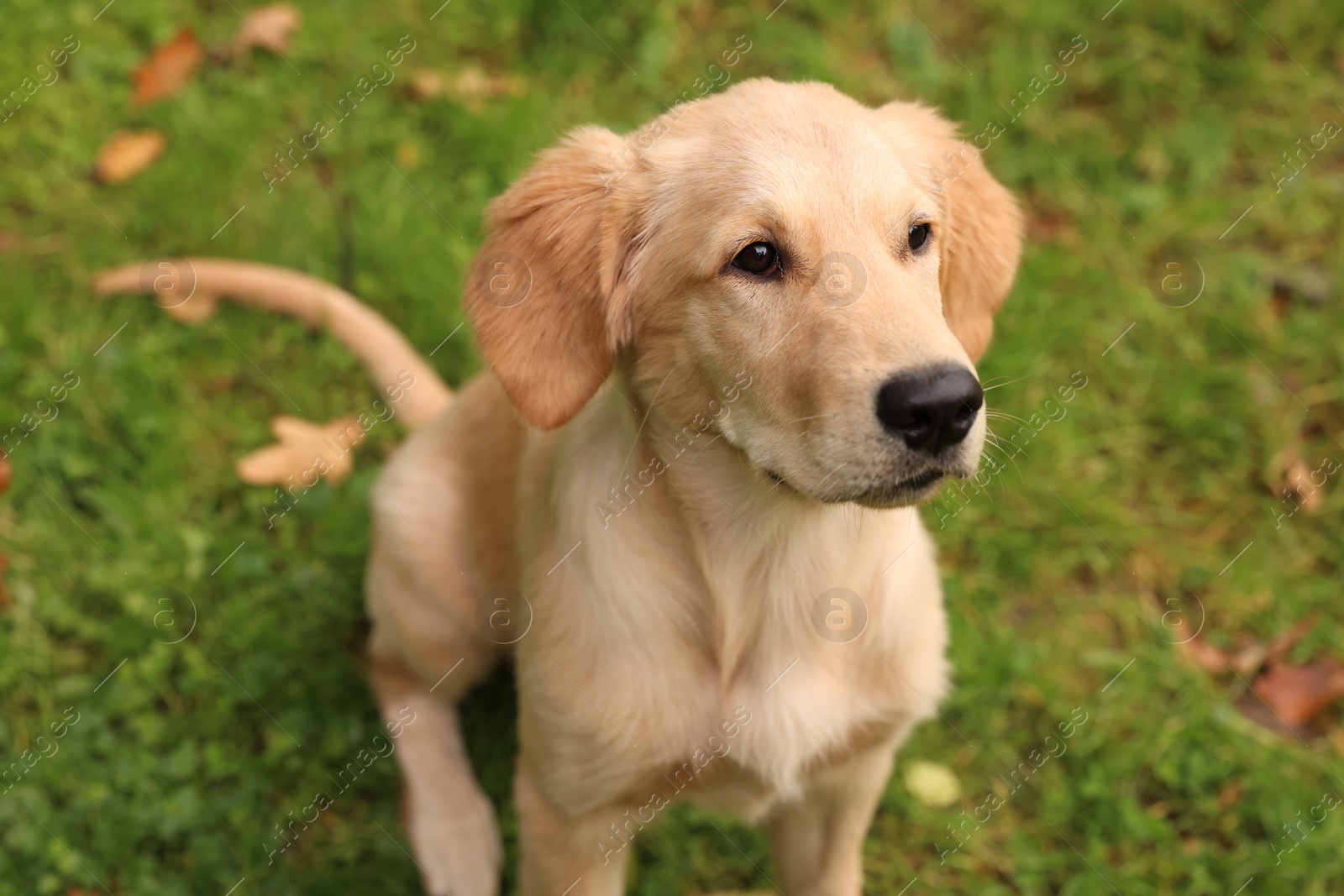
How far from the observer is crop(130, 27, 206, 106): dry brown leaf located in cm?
445

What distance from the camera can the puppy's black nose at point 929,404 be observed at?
184cm

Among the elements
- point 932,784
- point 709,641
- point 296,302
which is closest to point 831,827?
point 932,784

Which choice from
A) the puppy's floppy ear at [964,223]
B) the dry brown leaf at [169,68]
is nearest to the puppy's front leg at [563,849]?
the puppy's floppy ear at [964,223]

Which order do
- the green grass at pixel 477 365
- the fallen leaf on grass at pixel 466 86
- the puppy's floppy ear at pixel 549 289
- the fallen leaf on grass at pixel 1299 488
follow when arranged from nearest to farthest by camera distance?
the puppy's floppy ear at pixel 549 289 → the green grass at pixel 477 365 → the fallen leaf on grass at pixel 1299 488 → the fallen leaf on grass at pixel 466 86

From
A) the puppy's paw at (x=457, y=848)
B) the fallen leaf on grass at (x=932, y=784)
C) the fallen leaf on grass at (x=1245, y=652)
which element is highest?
the puppy's paw at (x=457, y=848)

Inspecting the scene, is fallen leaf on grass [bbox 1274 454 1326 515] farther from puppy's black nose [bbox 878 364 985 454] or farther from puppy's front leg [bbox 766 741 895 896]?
puppy's black nose [bbox 878 364 985 454]

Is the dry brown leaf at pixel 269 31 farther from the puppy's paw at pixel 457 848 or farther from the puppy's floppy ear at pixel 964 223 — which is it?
the puppy's paw at pixel 457 848

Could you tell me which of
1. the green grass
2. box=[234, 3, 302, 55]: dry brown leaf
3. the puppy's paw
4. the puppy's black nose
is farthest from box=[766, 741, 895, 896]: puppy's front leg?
box=[234, 3, 302, 55]: dry brown leaf

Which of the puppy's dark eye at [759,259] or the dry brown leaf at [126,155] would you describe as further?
the dry brown leaf at [126,155]

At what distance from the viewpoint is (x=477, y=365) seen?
398cm

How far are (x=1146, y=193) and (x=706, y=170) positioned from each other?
9.33ft

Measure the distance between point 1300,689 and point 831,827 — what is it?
1678 millimetres

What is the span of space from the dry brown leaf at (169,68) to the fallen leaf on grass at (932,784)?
386 centimetres

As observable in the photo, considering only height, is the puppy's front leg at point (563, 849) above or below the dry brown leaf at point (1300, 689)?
above
